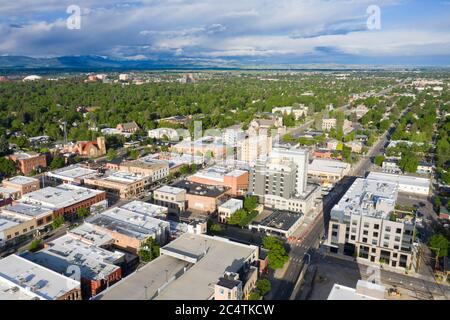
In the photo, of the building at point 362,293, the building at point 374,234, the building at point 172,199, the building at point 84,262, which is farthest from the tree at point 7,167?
the building at point 362,293

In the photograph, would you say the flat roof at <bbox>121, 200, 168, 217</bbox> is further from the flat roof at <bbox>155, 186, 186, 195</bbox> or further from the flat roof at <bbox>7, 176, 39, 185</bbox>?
the flat roof at <bbox>7, 176, 39, 185</bbox>

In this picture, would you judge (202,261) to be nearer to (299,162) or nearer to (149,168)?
(299,162)

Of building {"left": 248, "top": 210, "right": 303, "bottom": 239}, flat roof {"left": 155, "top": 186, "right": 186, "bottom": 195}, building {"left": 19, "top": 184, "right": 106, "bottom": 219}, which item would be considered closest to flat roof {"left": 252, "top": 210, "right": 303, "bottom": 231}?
building {"left": 248, "top": 210, "right": 303, "bottom": 239}

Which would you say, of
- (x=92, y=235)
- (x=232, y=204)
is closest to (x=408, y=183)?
A: (x=232, y=204)

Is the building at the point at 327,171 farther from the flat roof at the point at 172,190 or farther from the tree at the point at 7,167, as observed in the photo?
the tree at the point at 7,167
